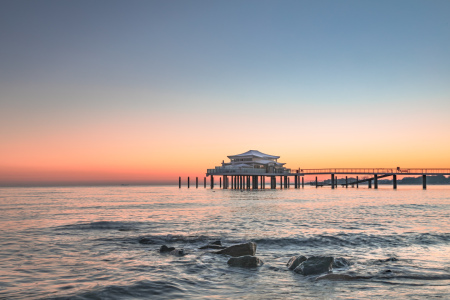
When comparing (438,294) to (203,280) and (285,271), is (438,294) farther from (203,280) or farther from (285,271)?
(203,280)

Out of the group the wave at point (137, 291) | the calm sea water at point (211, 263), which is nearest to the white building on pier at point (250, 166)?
the calm sea water at point (211, 263)

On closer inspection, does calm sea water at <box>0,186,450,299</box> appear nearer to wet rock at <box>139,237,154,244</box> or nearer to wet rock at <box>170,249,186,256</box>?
wet rock at <box>139,237,154,244</box>

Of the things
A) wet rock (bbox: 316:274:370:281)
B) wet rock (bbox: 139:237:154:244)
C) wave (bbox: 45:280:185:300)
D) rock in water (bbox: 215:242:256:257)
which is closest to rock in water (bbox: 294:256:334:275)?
wet rock (bbox: 316:274:370:281)

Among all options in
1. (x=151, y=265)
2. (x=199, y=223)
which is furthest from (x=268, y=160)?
(x=151, y=265)

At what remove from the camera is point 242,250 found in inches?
510

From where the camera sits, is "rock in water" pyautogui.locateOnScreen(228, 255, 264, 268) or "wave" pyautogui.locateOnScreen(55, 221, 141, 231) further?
"wave" pyautogui.locateOnScreen(55, 221, 141, 231)

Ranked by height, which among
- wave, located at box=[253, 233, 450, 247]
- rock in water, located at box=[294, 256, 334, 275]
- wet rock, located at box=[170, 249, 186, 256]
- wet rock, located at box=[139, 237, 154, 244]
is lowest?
wave, located at box=[253, 233, 450, 247]

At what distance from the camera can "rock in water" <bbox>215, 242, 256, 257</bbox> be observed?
12.8 m

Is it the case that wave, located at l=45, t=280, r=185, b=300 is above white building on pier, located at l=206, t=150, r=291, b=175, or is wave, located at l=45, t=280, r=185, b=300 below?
below

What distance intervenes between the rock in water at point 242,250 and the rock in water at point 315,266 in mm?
2521

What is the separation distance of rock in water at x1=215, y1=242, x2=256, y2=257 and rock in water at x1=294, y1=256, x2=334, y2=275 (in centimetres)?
252

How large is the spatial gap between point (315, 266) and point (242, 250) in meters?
3.25

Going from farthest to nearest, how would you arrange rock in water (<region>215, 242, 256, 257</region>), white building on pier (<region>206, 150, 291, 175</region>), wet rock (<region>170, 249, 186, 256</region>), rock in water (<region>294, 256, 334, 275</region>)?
white building on pier (<region>206, 150, 291, 175</region>), wet rock (<region>170, 249, 186, 256</region>), rock in water (<region>215, 242, 256, 257</region>), rock in water (<region>294, 256, 334, 275</region>)

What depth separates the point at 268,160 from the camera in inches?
3716
